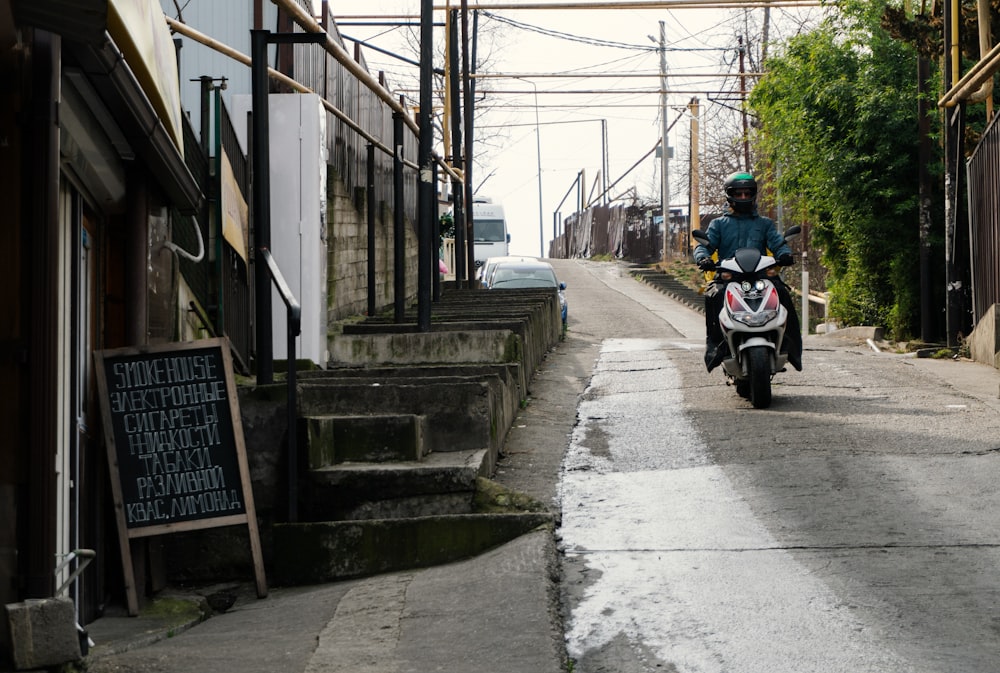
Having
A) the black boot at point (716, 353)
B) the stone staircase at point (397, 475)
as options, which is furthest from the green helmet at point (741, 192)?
the stone staircase at point (397, 475)

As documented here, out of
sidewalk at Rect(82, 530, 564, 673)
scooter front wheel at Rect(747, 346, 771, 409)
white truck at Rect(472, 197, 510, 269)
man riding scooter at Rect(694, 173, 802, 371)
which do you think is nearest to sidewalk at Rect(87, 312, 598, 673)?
sidewalk at Rect(82, 530, 564, 673)

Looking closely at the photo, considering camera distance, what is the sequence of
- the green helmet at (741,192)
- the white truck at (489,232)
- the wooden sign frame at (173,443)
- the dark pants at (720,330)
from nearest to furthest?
1. the wooden sign frame at (173,443)
2. the dark pants at (720,330)
3. the green helmet at (741,192)
4. the white truck at (489,232)

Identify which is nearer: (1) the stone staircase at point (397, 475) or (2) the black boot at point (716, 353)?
(1) the stone staircase at point (397, 475)

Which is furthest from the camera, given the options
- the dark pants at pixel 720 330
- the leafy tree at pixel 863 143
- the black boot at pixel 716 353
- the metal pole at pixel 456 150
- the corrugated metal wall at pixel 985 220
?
the metal pole at pixel 456 150

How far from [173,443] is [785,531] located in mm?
2974

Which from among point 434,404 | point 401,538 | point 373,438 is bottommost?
point 401,538

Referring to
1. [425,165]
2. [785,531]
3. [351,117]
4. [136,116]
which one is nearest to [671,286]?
[351,117]

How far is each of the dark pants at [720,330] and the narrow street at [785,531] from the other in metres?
0.37

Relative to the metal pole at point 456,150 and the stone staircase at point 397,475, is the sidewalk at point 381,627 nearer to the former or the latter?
the stone staircase at point 397,475

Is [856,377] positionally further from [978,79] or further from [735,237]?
[978,79]

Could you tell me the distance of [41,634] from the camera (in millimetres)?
4652

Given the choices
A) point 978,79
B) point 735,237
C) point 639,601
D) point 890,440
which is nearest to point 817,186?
point 978,79

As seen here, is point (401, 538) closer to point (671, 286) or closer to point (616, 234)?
point (671, 286)

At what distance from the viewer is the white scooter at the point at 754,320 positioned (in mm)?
10016
